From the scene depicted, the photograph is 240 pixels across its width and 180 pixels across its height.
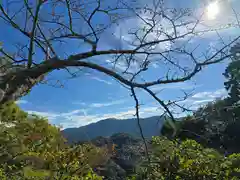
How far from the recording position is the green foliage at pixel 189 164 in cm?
411

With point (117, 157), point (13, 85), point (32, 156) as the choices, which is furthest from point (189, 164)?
point (117, 157)

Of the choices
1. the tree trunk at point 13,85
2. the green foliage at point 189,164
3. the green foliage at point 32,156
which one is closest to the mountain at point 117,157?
the green foliage at point 32,156

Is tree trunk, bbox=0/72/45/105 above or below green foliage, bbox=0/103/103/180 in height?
above

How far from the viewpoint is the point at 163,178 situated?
4.18m

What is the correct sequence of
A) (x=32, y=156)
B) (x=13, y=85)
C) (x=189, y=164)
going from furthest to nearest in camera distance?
1. (x=189, y=164)
2. (x=32, y=156)
3. (x=13, y=85)

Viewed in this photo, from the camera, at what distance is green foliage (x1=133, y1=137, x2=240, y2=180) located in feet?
13.5

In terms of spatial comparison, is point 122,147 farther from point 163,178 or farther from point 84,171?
point 163,178

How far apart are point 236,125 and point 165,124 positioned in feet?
58.2

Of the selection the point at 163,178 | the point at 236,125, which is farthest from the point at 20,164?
the point at 236,125

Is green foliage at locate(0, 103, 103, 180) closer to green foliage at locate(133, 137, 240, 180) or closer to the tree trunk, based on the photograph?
the tree trunk

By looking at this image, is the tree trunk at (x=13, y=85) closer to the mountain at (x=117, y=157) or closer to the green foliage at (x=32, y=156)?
the green foliage at (x=32, y=156)

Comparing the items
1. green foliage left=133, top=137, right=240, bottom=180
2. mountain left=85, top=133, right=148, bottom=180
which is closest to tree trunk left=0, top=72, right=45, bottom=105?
green foliage left=133, top=137, right=240, bottom=180

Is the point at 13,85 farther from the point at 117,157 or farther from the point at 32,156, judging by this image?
the point at 117,157

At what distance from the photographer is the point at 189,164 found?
4223mm
